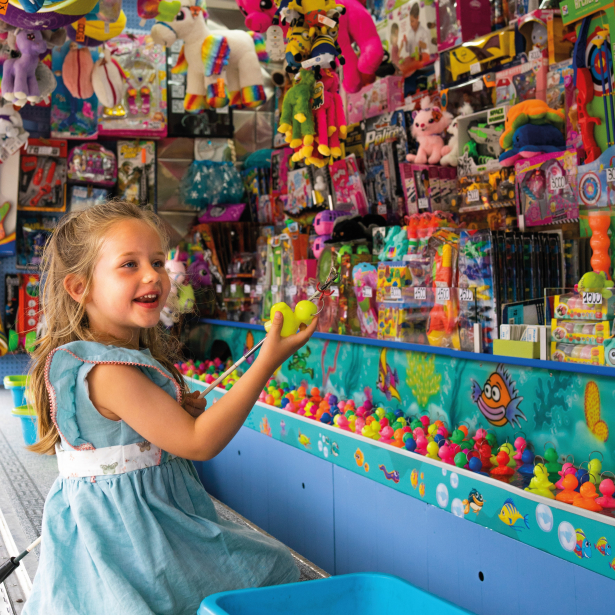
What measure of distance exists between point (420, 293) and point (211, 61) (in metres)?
2.45

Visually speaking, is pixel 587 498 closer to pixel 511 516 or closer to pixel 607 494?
pixel 607 494

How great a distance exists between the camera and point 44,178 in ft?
18.9

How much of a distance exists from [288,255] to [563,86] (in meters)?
1.78

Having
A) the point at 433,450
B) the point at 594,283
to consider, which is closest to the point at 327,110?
the point at 594,283

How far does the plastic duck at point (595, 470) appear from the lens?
2.05m

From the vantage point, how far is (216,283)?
5.30 meters

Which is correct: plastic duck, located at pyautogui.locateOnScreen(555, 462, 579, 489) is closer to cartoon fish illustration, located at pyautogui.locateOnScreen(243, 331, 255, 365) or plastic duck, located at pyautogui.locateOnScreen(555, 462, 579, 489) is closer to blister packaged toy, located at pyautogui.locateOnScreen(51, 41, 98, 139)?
cartoon fish illustration, located at pyautogui.locateOnScreen(243, 331, 255, 365)

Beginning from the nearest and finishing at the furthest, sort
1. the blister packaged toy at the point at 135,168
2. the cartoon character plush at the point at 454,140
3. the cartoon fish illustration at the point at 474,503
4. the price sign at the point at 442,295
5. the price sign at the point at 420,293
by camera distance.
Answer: the cartoon fish illustration at the point at 474,503
the price sign at the point at 442,295
the price sign at the point at 420,293
the cartoon character plush at the point at 454,140
the blister packaged toy at the point at 135,168

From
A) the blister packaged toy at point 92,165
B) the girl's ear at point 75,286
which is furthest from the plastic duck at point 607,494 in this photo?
the blister packaged toy at point 92,165

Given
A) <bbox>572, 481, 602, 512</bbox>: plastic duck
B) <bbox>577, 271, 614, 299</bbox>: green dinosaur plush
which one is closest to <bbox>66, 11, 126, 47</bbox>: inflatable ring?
<bbox>577, 271, 614, 299</bbox>: green dinosaur plush

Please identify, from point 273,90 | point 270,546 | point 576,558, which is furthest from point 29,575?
point 273,90

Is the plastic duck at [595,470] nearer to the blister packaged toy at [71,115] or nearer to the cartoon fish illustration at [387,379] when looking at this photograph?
the cartoon fish illustration at [387,379]

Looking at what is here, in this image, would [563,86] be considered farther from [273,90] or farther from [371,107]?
[273,90]

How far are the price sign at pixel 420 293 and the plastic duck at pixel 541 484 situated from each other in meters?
1.03
